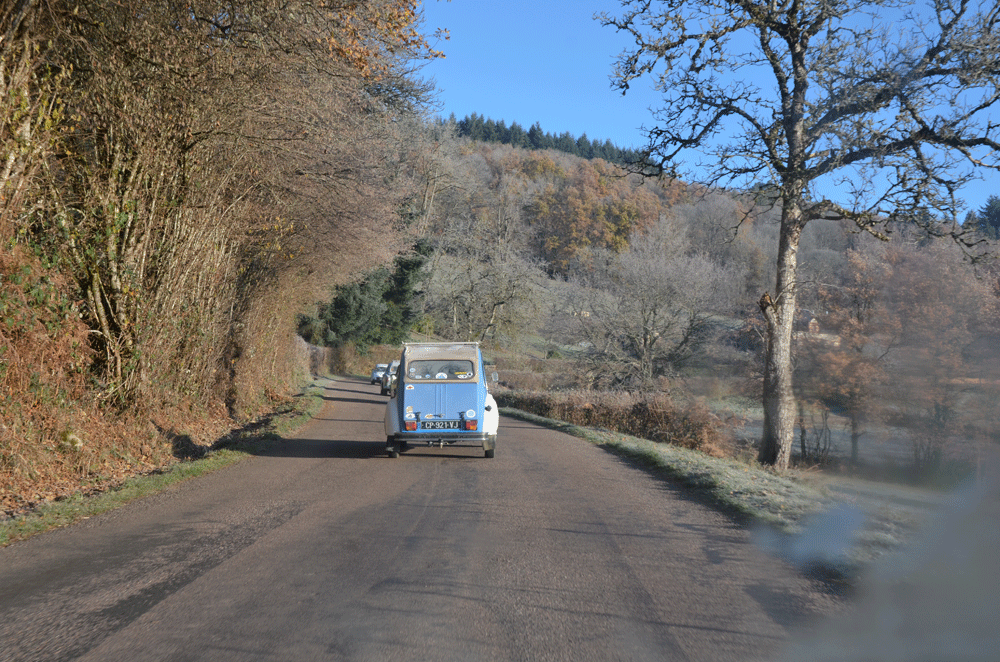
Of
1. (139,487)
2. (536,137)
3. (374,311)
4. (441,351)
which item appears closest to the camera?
(139,487)

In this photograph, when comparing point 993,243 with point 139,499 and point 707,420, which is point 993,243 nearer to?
point 707,420

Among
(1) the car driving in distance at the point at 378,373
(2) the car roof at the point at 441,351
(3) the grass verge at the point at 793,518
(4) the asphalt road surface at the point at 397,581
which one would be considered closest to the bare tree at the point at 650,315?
(1) the car driving in distance at the point at 378,373

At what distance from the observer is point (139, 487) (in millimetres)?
9117

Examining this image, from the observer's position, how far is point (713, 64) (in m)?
14.9

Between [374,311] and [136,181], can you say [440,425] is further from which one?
[374,311]

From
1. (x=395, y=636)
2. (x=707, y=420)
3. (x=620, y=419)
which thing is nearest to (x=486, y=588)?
(x=395, y=636)

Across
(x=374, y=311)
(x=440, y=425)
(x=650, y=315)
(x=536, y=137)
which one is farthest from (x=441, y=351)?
(x=536, y=137)

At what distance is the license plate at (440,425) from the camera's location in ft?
44.5

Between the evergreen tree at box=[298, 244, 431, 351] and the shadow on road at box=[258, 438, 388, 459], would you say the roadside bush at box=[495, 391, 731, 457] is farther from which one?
the evergreen tree at box=[298, 244, 431, 351]

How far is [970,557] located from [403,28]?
11.5m

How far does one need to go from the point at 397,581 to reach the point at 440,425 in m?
8.14

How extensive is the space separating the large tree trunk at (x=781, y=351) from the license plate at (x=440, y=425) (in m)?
6.90

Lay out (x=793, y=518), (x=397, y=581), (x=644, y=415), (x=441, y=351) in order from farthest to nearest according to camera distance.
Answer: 1. (x=644, y=415)
2. (x=441, y=351)
3. (x=793, y=518)
4. (x=397, y=581)

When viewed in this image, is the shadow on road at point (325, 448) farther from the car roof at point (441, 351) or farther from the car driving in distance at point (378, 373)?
the car driving in distance at point (378, 373)
